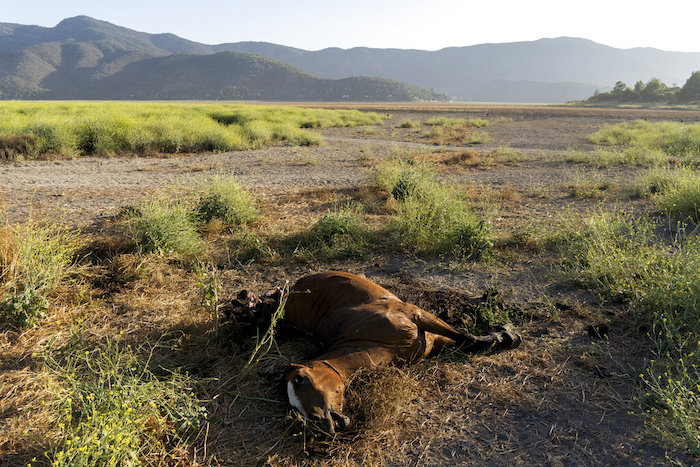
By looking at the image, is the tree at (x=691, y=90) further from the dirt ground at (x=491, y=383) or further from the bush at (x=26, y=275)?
the bush at (x=26, y=275)

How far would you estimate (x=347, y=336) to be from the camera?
2.79 m

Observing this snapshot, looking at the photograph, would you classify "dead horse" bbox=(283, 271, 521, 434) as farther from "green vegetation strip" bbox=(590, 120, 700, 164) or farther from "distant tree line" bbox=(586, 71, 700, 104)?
"distant tree line" bbox=(586, 71, 700, 104)

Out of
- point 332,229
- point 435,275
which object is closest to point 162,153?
point 332,229

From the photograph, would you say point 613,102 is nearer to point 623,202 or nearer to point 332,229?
point 623,202

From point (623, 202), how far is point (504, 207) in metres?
2.55

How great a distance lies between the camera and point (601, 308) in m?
4.05

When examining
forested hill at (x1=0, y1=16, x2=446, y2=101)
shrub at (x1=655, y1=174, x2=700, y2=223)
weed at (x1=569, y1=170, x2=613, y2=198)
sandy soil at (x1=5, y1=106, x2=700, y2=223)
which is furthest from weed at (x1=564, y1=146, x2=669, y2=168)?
forested hill at (x1=0, y1=16, x2=446, y2=101)

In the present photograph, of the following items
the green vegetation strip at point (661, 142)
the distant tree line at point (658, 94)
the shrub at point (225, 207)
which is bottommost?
the shrub at point (225, 207)

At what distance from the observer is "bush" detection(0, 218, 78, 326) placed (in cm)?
342

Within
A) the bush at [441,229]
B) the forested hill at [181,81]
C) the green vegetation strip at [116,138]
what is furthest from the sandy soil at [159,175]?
the forested hill at [181,81]

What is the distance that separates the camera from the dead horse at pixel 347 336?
241 cm

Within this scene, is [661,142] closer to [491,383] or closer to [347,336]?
[491,383]

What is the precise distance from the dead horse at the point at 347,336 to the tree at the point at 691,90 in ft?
257

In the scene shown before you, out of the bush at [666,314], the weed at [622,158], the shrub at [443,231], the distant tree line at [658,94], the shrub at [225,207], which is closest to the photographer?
the bush at [666,314]
